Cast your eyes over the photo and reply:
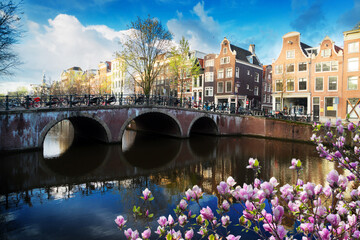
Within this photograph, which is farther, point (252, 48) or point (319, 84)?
point (252, 48)

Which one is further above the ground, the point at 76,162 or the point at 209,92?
the point at 209,92

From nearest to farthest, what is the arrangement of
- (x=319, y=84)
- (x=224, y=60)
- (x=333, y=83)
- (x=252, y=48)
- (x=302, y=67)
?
(x=333, y=83) < (x=319, y=84) < (x=302, y=67) < (x=224, y=60) < (x=252, y=48)

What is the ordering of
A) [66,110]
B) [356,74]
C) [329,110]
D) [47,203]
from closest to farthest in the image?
[47,203] < [66,110] < [356,74] < [329,110]

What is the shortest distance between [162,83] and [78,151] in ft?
90.9

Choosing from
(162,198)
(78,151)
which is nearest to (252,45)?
(78,151)

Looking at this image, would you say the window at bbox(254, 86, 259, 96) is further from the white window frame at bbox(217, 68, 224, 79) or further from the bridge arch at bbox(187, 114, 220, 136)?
the bridge arch at bbox(187, 114, 220, 136)

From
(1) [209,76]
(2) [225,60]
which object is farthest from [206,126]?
(2) [225,60]

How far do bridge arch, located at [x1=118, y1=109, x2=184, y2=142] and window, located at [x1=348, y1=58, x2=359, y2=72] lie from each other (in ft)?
62.2

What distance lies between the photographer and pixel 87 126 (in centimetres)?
2161

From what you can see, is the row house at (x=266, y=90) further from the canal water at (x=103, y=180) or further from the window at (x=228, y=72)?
the canal water at (x=103, y=180)

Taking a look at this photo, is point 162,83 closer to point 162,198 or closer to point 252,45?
point 252,45

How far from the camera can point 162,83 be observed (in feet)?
138

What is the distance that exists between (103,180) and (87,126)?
12957 mm

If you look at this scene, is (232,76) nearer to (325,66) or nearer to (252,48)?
(252,48)
